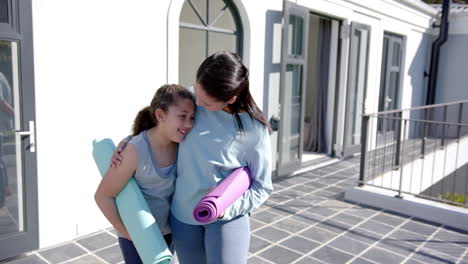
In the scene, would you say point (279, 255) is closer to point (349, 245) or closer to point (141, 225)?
point (349, 245)

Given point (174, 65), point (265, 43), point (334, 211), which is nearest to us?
point (174, 65)

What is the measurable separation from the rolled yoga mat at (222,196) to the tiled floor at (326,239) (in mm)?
1757

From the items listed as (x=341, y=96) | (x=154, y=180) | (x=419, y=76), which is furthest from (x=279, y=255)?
(x=419, y=76)

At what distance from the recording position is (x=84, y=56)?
120 inches

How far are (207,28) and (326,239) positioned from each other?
240 cm

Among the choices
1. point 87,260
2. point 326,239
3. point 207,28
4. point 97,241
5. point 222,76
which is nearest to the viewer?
point 222,76

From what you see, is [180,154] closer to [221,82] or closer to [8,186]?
[221,82]

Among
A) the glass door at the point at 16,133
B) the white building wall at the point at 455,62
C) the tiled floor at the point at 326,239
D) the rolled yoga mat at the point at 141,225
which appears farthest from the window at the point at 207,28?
the white building wall at the point at 455,62

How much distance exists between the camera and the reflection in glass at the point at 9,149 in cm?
271

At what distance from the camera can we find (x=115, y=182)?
55.1 inches

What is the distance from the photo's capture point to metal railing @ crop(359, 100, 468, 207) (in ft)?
14.9

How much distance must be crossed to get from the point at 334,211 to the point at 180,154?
3050 mm

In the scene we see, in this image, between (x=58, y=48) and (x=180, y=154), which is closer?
(x=180, y=154)

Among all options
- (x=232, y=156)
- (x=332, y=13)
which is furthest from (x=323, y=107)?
(x=232, y=156)
